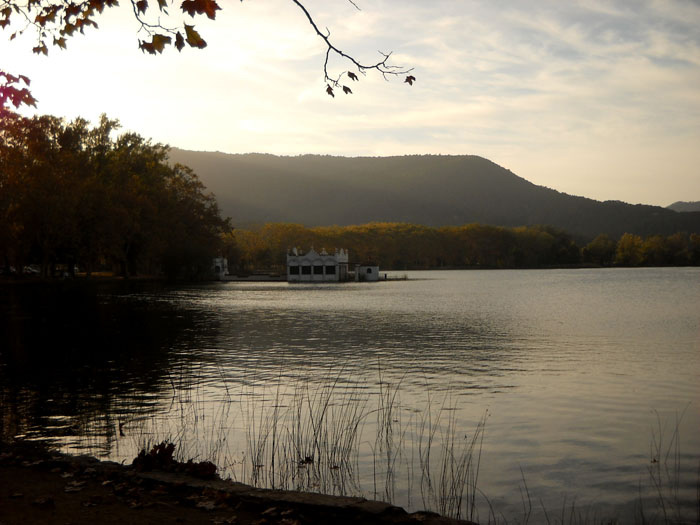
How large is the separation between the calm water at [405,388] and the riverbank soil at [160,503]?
6.92ft

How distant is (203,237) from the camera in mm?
122250

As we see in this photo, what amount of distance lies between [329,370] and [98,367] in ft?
25.0

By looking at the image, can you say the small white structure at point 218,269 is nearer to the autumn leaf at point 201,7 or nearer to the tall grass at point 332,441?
the tall grass at point 332,441

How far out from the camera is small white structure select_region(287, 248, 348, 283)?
5487 inches

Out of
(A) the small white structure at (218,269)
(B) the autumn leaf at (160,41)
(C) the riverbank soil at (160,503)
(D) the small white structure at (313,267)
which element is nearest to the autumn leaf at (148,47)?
(B) the autumn leaf at (160,41)

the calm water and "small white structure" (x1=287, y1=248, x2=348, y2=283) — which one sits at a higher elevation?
"small white structure" (x1=287, y1=248, x2=348, y2=283)

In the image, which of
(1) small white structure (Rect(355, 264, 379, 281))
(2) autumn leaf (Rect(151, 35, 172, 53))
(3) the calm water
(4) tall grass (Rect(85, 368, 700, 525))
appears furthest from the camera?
(1) small white structure (Rect(355, 264, 379, 281))

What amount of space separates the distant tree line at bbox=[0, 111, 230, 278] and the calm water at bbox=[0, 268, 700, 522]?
130 ft

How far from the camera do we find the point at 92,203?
277 ft

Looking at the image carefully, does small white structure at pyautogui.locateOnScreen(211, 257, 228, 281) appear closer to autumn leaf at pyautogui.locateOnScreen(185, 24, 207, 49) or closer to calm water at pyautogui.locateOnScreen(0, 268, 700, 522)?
calm water at pyautogui.locateOnScreen(0, 268, 700, 522)

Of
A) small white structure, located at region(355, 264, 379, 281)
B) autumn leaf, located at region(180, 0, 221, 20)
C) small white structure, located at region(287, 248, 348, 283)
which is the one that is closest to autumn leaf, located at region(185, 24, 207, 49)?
autumn leaf, located at region(180, 0, 221, 20)

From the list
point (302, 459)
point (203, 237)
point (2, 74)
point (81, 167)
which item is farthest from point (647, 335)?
point (203, 237)

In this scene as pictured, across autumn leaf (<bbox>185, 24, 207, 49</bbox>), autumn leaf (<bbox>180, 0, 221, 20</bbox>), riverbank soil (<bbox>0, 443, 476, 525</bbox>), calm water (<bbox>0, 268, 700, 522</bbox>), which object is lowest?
calm water (<bbox>0, 268, 700, 522</bbox>)

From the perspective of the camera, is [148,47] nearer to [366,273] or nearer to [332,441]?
[332,441]
